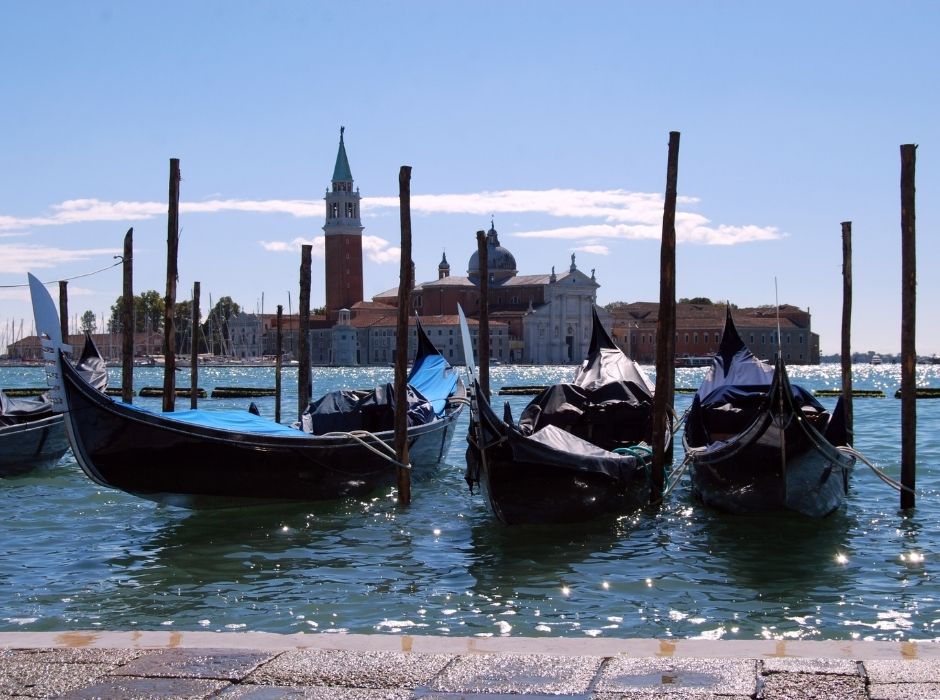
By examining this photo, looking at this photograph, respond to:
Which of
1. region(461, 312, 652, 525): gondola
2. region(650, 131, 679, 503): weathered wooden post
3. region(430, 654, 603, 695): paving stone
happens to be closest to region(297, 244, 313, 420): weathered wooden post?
region(461, 312, 652, 525): gondola

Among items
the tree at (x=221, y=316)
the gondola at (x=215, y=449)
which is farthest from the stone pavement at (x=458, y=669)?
the tree at (x=221, y=316)

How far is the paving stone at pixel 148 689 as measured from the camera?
3391 mm

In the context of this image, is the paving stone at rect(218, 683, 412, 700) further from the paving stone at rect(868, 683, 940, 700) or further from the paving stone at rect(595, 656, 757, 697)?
the paving stone at rect(868, 683, 940, 700)

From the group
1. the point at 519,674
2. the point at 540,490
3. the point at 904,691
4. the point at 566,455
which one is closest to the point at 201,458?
the point at 540,490

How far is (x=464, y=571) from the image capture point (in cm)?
701

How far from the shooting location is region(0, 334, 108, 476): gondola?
12.1 metres

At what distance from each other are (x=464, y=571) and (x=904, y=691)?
393cm

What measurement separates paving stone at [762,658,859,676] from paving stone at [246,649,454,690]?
39.4 inches

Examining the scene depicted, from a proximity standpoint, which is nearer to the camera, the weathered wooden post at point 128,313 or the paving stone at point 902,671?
the paving stone at point 902,671

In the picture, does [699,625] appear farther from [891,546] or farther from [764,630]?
[891,546]

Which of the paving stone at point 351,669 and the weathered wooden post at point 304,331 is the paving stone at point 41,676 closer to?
the paving stone at point 351,669

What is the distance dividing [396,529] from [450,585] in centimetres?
208

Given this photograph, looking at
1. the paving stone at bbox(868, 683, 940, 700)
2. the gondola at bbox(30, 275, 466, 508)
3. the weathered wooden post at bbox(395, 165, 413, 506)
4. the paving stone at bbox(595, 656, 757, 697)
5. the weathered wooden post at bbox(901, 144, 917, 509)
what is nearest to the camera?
the paving stone at bbox(868, 683, 940, 700)

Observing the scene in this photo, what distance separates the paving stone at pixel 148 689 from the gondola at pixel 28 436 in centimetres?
889
